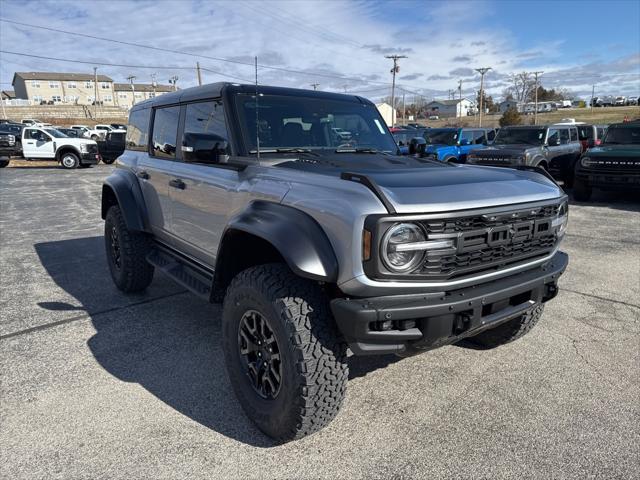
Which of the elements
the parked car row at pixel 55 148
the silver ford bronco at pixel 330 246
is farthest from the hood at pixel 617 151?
the parked car row at pixel 55 148

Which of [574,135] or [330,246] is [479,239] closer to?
[330,246]

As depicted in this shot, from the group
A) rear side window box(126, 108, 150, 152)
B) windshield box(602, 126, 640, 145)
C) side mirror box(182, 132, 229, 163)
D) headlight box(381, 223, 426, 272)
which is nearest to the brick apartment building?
windshield box(602, 126, 640, 145)

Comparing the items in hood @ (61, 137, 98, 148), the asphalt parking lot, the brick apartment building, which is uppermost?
the brick apartment building

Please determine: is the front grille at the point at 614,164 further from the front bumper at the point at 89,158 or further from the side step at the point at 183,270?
the front bumper at the point at 89,158

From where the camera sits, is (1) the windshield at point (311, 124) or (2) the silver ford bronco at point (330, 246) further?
(1) the windshield at point (311, 124)

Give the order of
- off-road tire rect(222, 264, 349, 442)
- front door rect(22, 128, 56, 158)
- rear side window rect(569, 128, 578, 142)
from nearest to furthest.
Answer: off-road tire rect(222, 264, 349, 442)
rear side window rect(569, 128, 578, 142)
front door rect(22, 128, 56, 158)

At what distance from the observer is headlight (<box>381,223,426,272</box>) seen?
7.21 feet

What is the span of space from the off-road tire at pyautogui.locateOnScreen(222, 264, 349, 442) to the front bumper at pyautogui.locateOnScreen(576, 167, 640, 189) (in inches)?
398

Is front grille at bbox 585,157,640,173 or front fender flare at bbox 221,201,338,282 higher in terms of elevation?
front grille at bbox 585,157,640,173

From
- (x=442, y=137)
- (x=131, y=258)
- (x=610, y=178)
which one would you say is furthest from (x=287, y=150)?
(x=442, y=137)

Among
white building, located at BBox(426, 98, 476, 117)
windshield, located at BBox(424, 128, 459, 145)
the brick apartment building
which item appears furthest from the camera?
white building, located at BBox(426, 98, 476, 117)

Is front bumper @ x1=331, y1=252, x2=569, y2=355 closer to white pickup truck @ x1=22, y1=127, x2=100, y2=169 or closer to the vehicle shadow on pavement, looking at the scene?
the vehicle shadow on pavement

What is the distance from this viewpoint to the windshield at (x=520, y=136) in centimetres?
1290

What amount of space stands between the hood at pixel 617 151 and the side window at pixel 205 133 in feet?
32.3
